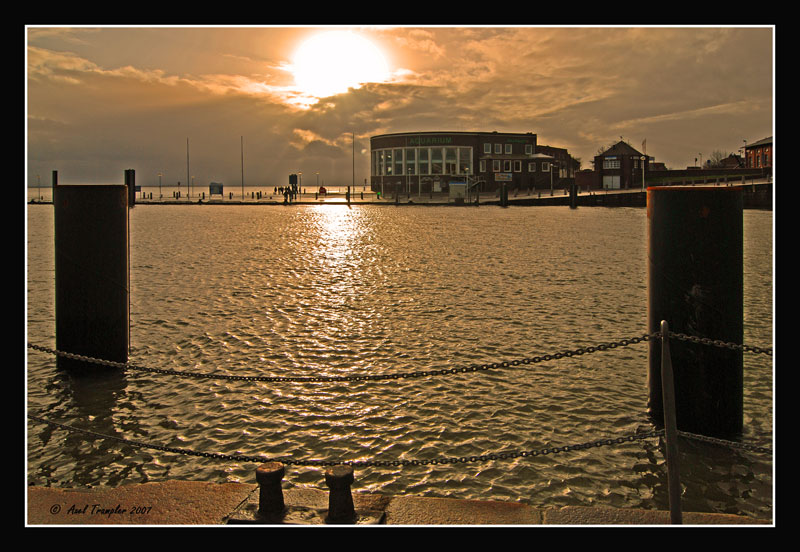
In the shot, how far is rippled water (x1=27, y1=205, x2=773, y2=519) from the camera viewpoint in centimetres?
572

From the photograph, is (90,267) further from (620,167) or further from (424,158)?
(424,158)

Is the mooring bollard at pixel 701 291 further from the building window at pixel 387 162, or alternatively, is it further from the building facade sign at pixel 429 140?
the building window at pixel 387 162

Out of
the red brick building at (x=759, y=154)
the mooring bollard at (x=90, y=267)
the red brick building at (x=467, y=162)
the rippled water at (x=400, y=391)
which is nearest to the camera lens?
the rippled water at (x=400, y=391)

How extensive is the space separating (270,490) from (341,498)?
0.43m

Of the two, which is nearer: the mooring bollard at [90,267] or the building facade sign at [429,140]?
the mooring bollard at [90,267]

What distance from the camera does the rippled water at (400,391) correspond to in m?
5.72

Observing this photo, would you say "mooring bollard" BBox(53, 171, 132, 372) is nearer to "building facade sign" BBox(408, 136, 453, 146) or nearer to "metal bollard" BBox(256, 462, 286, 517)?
"metal bollard" BBox(256, 462, 286, 517)

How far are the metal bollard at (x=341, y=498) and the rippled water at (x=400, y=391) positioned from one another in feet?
4.76

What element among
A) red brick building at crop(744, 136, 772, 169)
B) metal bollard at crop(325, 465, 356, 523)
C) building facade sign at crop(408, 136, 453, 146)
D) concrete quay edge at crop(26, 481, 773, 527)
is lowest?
concrete quay edge at crop(26, 481, 773, 527)

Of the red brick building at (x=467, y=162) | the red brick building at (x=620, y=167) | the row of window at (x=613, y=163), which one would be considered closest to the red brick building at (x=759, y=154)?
the red brick building at (x=620, y=167)

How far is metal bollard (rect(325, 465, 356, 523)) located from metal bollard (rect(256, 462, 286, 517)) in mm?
308

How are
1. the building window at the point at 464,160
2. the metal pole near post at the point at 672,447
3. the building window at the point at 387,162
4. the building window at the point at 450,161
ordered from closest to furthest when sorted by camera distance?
the metal pole near post at the point at 672,447
the building window at the point at 464,160
the building window at the point at 450,161
the building window at the point at 387,162

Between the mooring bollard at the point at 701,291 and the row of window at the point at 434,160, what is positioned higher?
the row of window at the point at 434,160

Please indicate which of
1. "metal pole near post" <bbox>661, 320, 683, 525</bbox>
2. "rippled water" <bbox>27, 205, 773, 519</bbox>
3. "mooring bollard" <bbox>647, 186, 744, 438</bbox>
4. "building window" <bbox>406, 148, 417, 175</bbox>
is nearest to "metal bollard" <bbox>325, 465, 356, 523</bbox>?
"rippled water" <bbox>27, 205, 773, 519</bbox>
